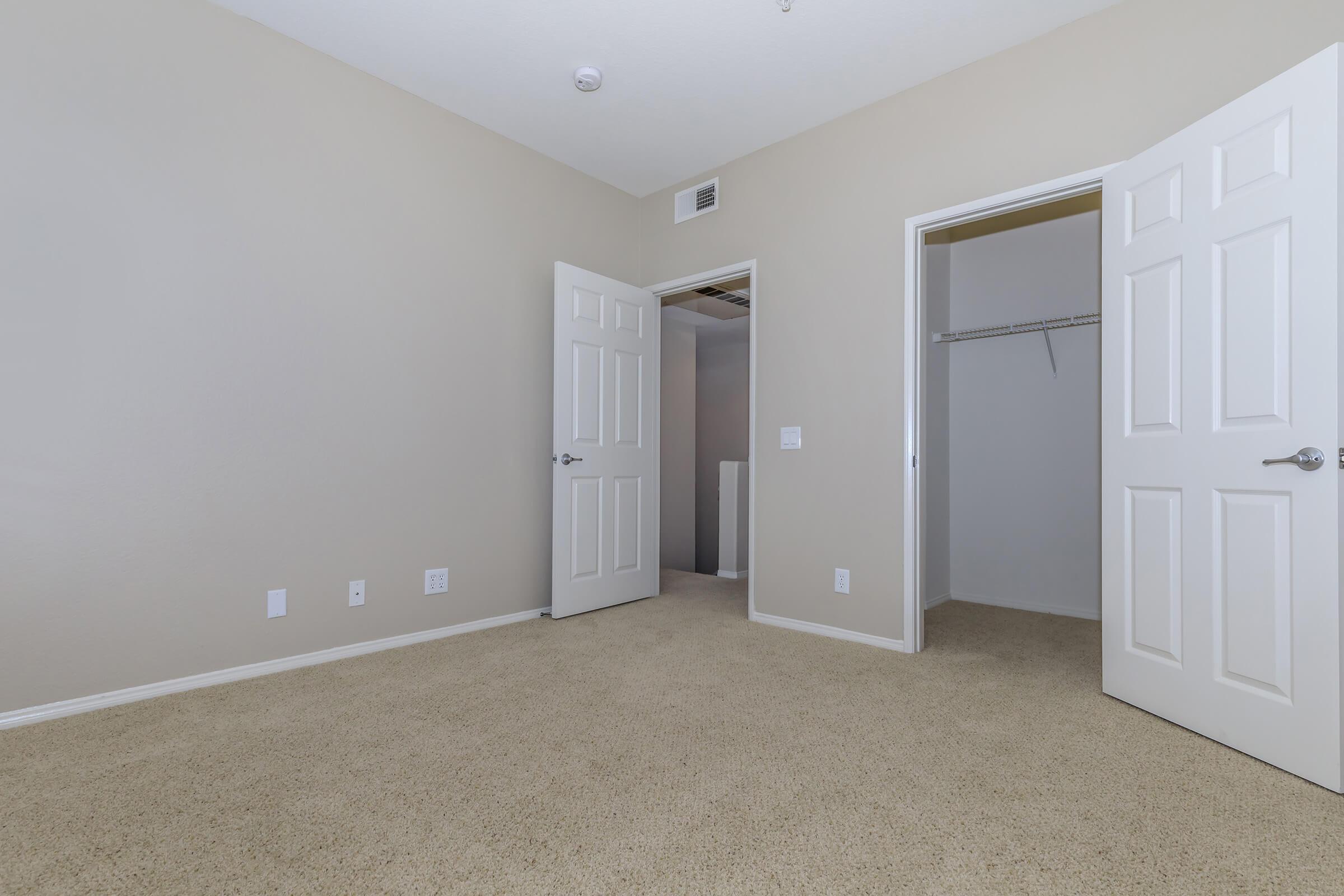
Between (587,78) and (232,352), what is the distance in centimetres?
201

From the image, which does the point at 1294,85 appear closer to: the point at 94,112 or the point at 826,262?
the point at 826,262

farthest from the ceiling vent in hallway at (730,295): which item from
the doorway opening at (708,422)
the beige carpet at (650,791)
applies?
the beige carpet at (650,791)

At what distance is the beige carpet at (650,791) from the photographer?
1396 millimetres

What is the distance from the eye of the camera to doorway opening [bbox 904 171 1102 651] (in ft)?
13.1

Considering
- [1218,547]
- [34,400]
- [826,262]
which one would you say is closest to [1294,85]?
[1218,547]

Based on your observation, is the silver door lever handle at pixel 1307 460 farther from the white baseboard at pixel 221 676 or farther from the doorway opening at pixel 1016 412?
the white baseboard at pixel 221 676

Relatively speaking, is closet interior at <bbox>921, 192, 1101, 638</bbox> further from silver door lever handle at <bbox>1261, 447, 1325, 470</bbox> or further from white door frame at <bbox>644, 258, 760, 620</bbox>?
silver door lever handle at <bbox>1261, 447, 1325, 470</bbox>

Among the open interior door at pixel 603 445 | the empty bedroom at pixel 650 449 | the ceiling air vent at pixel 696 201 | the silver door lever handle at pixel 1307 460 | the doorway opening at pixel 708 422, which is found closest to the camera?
the empty bedroom at pixel 650 449

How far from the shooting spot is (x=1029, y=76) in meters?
2.85

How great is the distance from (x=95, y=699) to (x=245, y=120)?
2.33 meters

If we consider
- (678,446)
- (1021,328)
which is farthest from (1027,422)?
(678,446)

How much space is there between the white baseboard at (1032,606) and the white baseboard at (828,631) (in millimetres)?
1469

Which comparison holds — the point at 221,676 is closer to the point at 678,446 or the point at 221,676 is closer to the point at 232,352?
the point at 232,352

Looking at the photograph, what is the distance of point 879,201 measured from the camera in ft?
10.9
